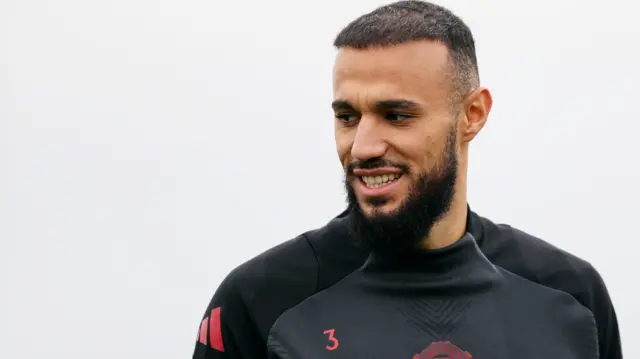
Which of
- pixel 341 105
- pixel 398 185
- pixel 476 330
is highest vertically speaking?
pixel 341 105

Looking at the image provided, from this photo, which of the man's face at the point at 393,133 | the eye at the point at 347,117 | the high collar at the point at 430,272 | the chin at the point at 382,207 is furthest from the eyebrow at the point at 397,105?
the high collar at the point at 430,272

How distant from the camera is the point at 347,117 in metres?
4.84

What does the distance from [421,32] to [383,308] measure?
3.82 ft

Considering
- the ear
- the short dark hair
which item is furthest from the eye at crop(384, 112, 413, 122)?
the ear

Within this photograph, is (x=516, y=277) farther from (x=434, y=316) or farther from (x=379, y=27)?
(x=379, y=27)

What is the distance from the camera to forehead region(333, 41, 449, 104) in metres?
4.72

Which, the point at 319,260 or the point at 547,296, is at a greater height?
the point at 319,260

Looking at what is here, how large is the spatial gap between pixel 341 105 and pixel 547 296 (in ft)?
4.17

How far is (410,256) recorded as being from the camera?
Answer: 498 centimetres

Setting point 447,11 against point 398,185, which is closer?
point 398,185

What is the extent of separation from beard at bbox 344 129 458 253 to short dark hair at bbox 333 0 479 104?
0.28 m

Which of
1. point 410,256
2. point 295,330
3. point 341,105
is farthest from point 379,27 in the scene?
point 295,330

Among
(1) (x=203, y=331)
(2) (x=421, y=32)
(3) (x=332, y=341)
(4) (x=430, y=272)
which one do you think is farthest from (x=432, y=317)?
(2) (x=421, y=32)

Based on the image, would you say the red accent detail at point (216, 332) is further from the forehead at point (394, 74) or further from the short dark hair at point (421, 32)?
the short dark hair at point (421, 32)
